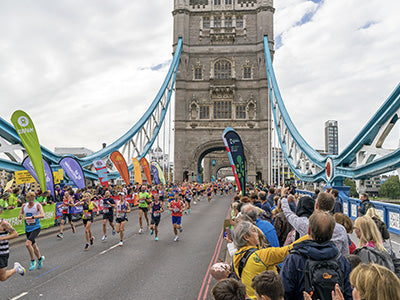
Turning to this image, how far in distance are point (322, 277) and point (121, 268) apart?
6.31 meters

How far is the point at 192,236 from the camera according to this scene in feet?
40.1

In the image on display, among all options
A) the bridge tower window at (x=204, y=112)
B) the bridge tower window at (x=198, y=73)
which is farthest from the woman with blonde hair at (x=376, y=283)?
the bridge tower window at (x=198, y=73)

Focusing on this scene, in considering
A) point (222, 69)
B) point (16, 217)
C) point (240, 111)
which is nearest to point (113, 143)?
point (240, 111)

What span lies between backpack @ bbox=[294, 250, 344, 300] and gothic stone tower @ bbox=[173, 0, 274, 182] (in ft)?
128

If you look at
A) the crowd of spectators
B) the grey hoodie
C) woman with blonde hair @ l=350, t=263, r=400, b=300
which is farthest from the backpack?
the grey hoodie

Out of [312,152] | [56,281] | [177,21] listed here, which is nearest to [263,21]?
[177,21]

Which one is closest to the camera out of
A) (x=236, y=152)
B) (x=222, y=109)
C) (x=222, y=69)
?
(x=236, y=152)

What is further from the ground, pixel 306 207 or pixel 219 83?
pixel 219 83

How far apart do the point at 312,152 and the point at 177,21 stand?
103 feet

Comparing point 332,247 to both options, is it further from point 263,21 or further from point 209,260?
point 263,21

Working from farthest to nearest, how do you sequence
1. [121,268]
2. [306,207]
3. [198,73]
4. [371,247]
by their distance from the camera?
[198,73]
[121,268]
[306,207]
[371,247]

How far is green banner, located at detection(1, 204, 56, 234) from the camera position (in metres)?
11.6

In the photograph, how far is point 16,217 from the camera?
1200 cm

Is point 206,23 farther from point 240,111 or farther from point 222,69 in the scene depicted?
point 240,111
